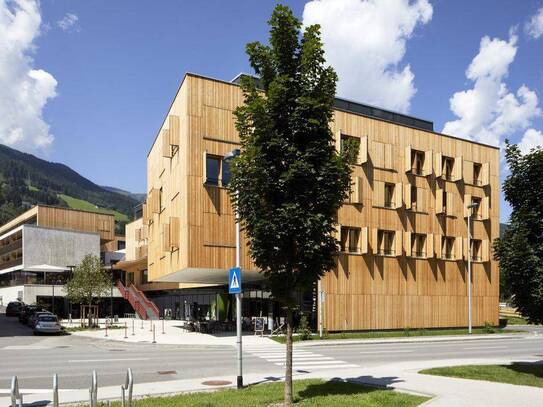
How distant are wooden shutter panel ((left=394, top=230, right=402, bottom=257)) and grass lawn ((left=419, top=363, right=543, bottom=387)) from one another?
19655 mm

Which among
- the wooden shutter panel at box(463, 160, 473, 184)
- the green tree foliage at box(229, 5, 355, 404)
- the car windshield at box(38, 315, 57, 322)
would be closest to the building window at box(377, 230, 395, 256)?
the wooden shutter panel at box(463, 160, 473, 184)

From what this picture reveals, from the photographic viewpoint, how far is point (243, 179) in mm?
12539

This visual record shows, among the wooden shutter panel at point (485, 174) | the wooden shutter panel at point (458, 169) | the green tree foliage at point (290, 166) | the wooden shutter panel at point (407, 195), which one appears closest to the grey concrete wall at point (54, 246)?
the wooden shutter panel at point (407, 195)

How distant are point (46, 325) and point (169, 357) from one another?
54.5ft

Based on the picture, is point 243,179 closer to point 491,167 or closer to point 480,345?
point 480,345

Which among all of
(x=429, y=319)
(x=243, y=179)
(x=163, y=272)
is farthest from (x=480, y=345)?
(x=243, y=179)

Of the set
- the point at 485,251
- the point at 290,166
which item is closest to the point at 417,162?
the point at 485,251

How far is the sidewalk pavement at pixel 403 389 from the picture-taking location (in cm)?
1182

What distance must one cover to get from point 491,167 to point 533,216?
31960mm

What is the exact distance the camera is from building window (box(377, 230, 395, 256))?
3938cm

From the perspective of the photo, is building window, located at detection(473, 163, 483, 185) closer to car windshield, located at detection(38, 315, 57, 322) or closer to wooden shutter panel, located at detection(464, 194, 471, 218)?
wooden shutter panel, located at detection(464, 194, 471, 218)

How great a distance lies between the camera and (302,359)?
22672 millimetres

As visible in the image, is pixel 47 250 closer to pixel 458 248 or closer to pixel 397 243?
pixel 397 243

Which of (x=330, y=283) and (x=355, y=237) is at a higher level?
(x=355, y=237)
